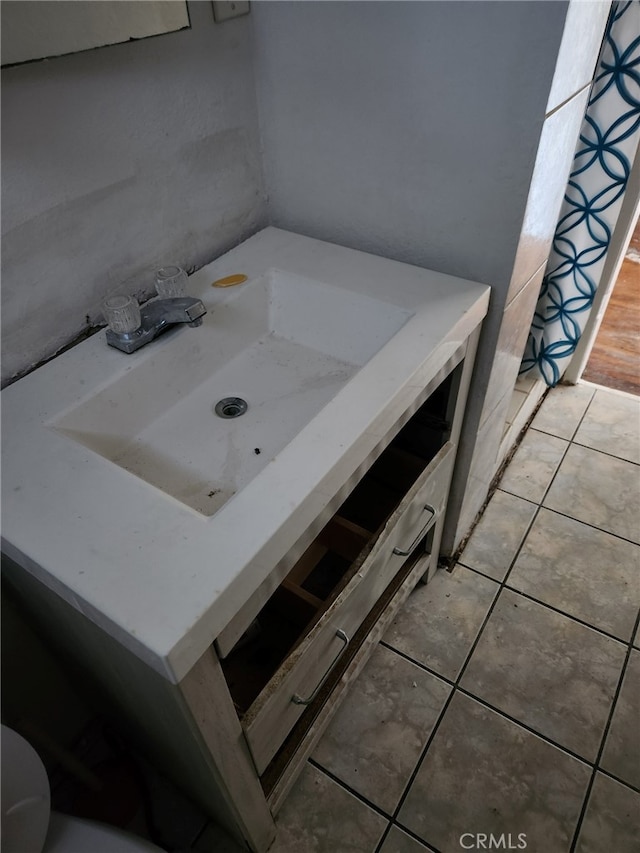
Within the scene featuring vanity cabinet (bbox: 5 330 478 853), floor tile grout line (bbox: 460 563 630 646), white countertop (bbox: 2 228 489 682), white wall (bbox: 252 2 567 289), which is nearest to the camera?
white countertop (bbox: 2 228 489 682)

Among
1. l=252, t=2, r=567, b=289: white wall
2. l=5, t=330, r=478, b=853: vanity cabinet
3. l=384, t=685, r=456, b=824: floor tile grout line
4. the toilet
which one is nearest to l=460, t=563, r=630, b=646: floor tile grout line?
l=5, t=330, r=478, b=853: vanity cabinet

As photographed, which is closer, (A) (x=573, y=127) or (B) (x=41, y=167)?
(B) (x=41, y=167)

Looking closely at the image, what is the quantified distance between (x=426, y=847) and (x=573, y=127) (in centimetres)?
130

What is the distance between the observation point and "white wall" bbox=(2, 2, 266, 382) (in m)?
0.73

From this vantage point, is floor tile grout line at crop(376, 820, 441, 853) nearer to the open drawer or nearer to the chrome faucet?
the open drawer

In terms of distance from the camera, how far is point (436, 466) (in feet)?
3.41

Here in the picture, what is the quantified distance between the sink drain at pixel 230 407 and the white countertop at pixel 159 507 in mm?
126

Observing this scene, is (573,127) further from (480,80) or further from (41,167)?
(41,167)

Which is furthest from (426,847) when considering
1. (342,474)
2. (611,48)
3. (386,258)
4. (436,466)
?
(611,48)

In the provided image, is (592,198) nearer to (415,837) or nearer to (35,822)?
(415,837)

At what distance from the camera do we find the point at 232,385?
37.0 inches

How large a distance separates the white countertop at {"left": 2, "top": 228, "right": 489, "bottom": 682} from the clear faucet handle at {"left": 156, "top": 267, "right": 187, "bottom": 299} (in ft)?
0.33

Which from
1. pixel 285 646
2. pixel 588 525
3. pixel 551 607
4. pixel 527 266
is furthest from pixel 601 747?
pixel 527 266

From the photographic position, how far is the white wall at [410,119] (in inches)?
30.0
